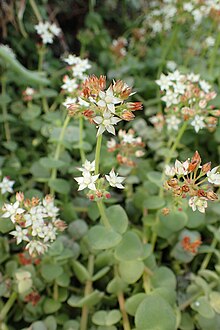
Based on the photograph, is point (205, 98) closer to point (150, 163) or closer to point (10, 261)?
point (150, 163)

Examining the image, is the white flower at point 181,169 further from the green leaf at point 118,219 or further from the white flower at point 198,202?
the green leaf at point 118,219

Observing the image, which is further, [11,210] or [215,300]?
[215,300]

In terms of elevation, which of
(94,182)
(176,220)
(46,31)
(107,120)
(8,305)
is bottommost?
(8,305)

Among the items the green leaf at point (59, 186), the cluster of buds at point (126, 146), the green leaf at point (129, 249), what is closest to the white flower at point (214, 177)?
the green leaf at point (129, 249)

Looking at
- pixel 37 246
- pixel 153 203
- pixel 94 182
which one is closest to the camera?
pixel 94 182

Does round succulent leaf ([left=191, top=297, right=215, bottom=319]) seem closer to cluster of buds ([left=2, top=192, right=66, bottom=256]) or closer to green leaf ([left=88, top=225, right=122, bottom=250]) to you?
green leaf ([left=88, top=225, right=122, bottom=250])

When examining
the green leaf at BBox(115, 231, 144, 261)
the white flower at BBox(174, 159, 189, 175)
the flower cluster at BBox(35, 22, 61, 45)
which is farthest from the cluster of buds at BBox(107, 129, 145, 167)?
the flower cluster at BBox(35, 22, 61, 45)

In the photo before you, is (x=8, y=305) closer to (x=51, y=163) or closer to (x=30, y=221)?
(x=30, y=221)

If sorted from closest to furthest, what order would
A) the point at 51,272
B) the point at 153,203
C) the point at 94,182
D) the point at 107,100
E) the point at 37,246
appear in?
the point at 107,100 → the point at 94,182 → the point at 37,246 → the point at 51,272 → the point at 153,203

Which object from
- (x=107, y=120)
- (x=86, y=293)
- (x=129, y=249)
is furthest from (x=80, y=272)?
(x=107, y=120)
